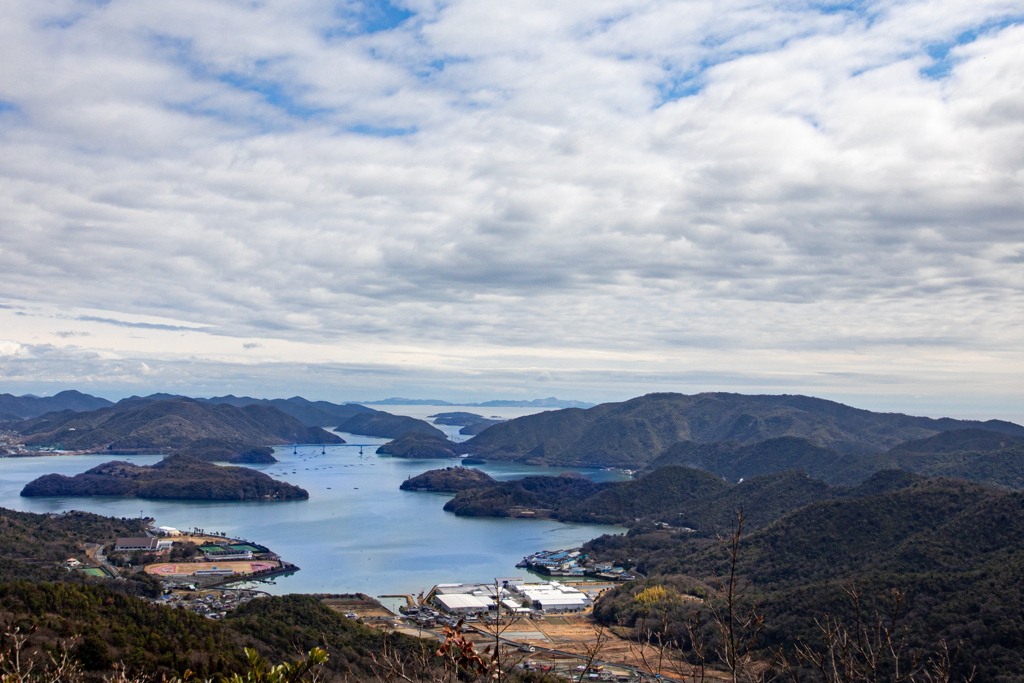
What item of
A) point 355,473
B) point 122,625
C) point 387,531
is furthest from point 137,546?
point 355,473

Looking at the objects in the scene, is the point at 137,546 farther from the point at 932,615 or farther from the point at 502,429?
the point at 502,429

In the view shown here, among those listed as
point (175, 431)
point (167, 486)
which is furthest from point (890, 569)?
point (175, 431)

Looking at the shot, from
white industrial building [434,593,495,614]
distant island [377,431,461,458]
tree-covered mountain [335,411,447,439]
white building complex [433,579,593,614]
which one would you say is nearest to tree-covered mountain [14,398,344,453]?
tree-covered mountain [335,411,447,439]

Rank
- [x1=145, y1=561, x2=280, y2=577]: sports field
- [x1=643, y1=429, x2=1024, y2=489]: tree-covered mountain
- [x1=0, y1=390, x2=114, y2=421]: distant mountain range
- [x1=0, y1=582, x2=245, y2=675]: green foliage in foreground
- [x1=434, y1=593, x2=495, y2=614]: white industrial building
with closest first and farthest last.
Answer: [x1=0, y1=582, x2=245, y2=675]: green foliage in foreground, [x1=434, y1=593, x2=495, y2=614]: white industrial building, [x1=145, y1=561, x2=280, y2=577]: sports field, [x1=643, y1=429, x2=1024, y2=489]: tree-covered mountain, [x1=0, y1=390, x2=114, y2=421]: distant mountain range

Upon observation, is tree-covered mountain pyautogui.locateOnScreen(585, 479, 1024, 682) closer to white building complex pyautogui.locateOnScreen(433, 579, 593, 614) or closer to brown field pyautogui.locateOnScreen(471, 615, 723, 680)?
brown field pyautogui.locateOnScreen(471, 615, 723, 680)

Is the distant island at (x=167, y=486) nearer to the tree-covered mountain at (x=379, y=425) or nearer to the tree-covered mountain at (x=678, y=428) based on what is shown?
the tree-covered mountain at (x=678, y=428)
